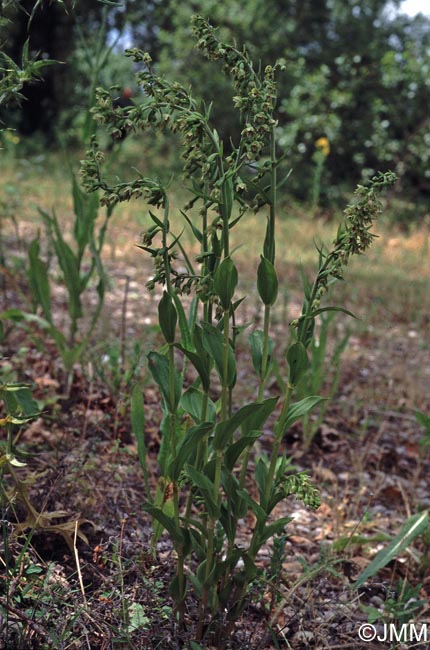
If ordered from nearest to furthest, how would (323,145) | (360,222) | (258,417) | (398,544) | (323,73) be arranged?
(360,222)
(258,417)
(398,544)
(323,145)
(323,73)

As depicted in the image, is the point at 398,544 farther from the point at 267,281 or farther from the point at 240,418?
the point at 267,281

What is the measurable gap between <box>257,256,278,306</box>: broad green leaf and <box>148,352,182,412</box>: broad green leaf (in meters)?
0.24

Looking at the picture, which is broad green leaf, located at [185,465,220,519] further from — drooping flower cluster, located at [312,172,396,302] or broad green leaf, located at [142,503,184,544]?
drooping flower cluster, located at [312,172,396,302]

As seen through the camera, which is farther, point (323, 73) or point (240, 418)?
point (323, 73)

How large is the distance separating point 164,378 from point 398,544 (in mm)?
869

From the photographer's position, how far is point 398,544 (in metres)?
1.89

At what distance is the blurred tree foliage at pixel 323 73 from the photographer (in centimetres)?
977

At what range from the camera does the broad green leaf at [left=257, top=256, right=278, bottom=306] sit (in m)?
1.35

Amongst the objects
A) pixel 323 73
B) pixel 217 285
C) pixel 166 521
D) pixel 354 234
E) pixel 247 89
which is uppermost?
pixel 323 73

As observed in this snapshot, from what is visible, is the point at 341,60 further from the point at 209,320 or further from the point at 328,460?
the point at 209,320

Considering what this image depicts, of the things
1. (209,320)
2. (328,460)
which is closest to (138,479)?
(328,460)

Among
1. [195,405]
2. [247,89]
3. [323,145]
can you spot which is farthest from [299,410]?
[323,145]

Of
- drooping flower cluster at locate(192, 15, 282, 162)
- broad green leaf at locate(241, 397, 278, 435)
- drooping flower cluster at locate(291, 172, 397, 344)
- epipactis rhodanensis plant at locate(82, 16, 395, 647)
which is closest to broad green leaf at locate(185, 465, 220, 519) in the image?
epipactis rhodanensis plant at locate(82, 16, 395, 647)

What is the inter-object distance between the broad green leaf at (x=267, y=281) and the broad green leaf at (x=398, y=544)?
82 cm
